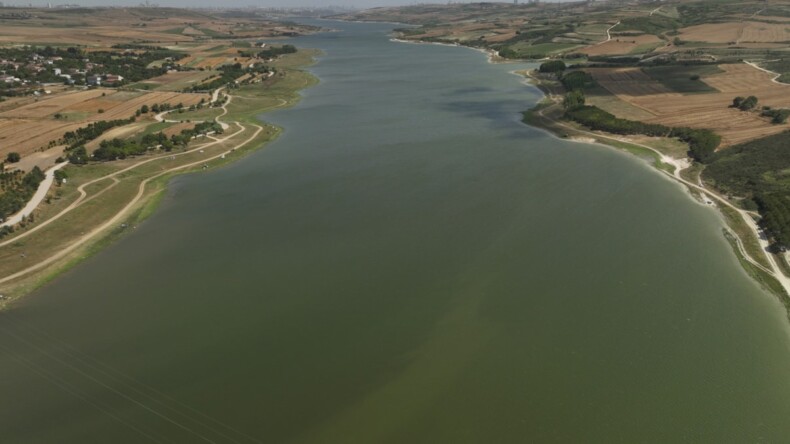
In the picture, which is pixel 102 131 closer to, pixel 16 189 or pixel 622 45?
pixel 16 189

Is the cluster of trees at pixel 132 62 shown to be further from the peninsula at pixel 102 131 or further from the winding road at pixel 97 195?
the winding road at pixel 97 195

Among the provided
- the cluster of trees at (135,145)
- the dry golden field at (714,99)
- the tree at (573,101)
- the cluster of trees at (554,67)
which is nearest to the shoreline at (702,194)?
the tree at (573,101)

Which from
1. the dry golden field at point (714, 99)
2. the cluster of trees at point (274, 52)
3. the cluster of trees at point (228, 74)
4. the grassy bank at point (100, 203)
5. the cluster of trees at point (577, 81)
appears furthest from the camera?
the cluster of trees at point (274, 52)

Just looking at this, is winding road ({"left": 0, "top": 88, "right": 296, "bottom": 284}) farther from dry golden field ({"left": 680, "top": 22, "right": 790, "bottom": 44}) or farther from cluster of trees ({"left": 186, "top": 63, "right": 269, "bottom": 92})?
dry golden field ({"left": 680, "top": 22, "right": 790, "bottom": 44})

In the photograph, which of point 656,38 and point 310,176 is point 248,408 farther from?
point 656,38

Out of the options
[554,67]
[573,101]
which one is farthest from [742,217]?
[554,67]

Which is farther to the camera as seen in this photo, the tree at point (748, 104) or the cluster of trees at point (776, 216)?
the tree at point (748, 104)

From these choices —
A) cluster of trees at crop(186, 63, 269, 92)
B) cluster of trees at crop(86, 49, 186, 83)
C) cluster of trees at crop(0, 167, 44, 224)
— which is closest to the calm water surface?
cluster of trees at crop(0, 167, 44, 224)
